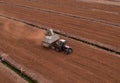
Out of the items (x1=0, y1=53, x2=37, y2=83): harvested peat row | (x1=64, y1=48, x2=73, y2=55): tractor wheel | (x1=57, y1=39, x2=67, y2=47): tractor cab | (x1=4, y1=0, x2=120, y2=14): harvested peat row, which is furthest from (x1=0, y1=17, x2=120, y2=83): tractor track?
(x1=4, y1=0, x2=120, y2=14): harvested peat row

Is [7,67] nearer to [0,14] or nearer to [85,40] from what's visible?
[85,40]

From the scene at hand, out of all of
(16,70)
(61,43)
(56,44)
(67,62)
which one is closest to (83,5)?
(56,44)

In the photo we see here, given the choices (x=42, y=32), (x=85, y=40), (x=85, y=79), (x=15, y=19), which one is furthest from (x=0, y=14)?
(x=85, y=79)

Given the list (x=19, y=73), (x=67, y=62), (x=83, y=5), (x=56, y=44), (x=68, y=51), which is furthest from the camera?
(x=83, y=5)

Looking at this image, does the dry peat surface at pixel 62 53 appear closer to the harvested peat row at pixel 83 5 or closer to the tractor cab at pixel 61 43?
the harvested peat row at pixel 83 5

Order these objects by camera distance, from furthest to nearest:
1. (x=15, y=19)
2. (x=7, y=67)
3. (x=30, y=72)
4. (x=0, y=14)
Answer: (x=0, y=14) < (x=15, y=19) < (x=7, y=67) < (x=30, y=72)

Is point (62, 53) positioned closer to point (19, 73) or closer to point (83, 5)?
point (19, 73)

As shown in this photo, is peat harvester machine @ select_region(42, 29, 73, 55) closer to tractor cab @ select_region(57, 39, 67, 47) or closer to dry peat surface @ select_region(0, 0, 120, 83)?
tractor cab @ select_region(57, 39, 67, 47)

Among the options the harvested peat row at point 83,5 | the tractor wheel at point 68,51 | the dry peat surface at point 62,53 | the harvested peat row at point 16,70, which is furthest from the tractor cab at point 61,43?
the harvested peat row at point 83,5

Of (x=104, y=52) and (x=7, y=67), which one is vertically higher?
(x=104, y=52)

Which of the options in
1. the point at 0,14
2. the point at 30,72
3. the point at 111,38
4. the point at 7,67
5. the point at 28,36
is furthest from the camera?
the point at 0,14
